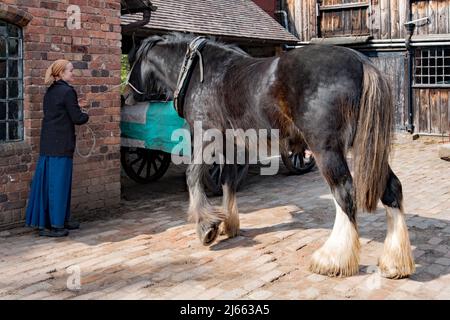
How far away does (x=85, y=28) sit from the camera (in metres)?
6.06

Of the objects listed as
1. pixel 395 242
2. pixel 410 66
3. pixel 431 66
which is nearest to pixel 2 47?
pixel 395 242

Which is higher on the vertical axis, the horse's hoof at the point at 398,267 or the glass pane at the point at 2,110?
the glass pane at the point at 2,110

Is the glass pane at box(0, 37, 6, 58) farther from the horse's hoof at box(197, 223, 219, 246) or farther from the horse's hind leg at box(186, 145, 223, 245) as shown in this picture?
the horse's hoof at box(197, 223, 219, 246)

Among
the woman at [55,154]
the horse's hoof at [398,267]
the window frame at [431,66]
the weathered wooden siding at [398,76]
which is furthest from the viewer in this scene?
the weathered wooden siding at [398,76]

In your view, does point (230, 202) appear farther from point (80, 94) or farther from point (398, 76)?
point (398, 76)

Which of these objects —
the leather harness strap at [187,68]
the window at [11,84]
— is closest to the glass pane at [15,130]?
the window at [11,84]

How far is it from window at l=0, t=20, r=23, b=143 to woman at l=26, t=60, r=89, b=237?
499mm

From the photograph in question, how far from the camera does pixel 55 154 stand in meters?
5.27

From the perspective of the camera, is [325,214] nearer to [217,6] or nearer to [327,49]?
[327,49]

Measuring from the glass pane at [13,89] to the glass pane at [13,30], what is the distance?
0.51 metres

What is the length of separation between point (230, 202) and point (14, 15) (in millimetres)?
2967

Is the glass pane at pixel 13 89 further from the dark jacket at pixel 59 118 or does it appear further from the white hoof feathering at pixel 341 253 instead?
the white hoof feathering at pixel 341 253

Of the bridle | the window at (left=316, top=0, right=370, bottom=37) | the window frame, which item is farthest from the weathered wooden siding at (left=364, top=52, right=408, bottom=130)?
the bridle

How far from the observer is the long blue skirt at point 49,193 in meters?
5.29
